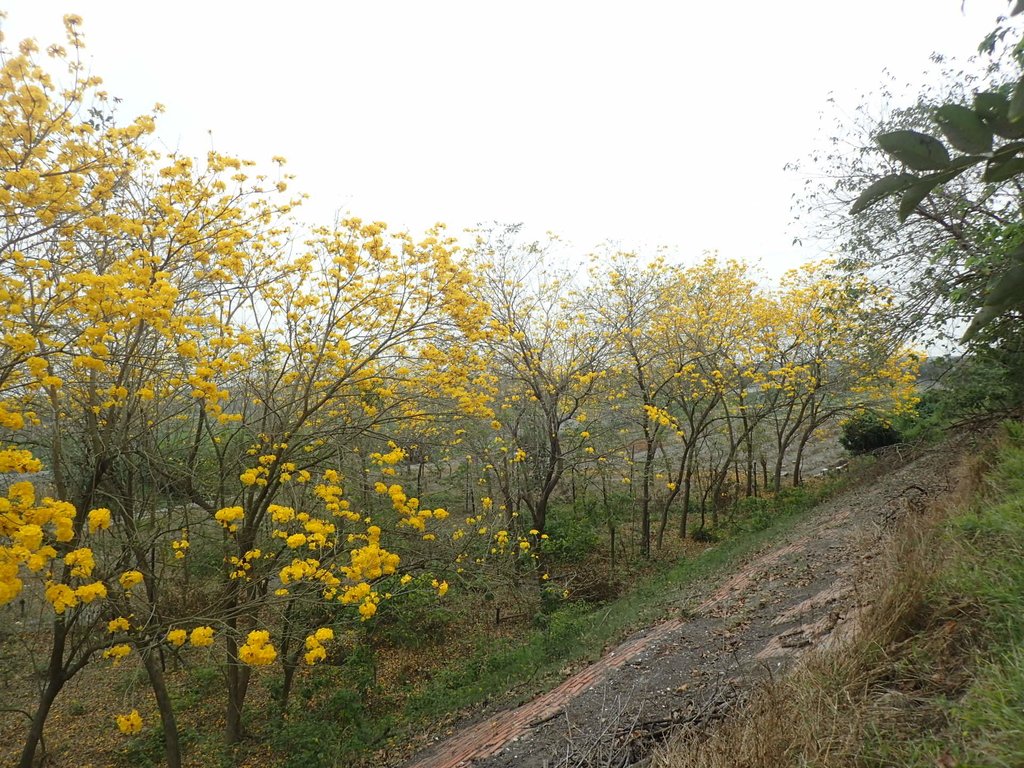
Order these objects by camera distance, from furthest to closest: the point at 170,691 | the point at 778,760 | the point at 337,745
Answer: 1. the point at 170,691
2. the point at 337,745
3. the point at 778,760

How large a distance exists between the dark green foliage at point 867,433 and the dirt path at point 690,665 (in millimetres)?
9750

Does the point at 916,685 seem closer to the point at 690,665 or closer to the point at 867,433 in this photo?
the point at 690,665

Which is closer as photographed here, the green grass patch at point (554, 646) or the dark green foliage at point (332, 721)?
the dark green foliage at point (332, 721)

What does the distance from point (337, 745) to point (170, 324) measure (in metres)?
5.21

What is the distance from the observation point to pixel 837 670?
99.7 inches

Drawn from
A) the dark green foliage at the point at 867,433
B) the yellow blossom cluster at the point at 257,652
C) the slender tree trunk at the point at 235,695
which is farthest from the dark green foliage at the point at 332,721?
the dark green foliage at the point at 867,433

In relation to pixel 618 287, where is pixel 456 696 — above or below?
below

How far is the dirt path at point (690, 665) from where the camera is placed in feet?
10.7

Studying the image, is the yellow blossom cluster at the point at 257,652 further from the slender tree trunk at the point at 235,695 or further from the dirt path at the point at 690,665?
the slender tree trunk at the point at 235,695

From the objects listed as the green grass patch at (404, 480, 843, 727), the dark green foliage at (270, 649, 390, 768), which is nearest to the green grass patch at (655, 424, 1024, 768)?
the green grass patch at (404, 480, 843, 727)

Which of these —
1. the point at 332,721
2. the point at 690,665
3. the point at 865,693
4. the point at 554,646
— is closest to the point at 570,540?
the point at 554,646

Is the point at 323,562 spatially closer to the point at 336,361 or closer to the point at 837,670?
the point at 336,361

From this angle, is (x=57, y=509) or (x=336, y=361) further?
(x=336, y=361)

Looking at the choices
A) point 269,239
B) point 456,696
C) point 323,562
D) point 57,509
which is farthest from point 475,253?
point 57,509
